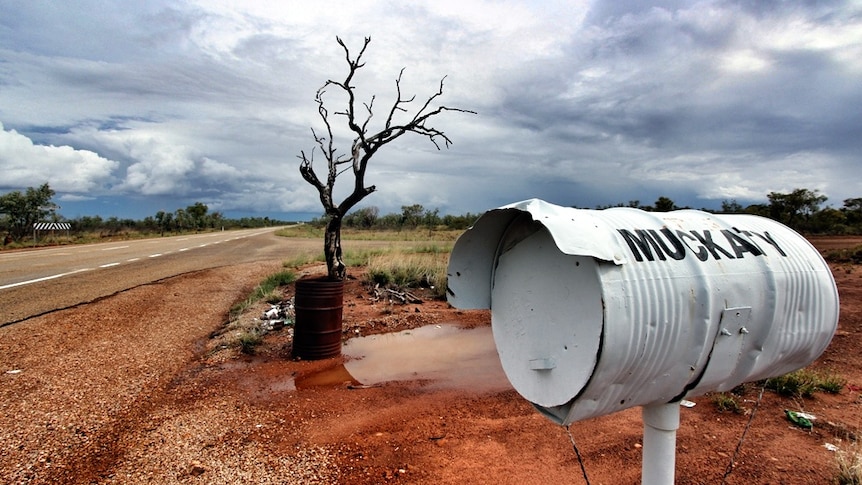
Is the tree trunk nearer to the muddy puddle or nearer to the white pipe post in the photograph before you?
the muddy puddle

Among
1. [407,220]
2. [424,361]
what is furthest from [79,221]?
[424,361]

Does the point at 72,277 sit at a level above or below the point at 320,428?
above

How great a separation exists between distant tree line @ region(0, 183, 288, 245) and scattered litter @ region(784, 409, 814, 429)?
113 ft

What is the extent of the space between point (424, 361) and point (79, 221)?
54.3 metres

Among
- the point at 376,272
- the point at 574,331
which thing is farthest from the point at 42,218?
the point at 574,331

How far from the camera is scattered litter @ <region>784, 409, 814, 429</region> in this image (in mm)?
3959

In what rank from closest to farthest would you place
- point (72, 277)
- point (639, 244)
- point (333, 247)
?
point (639, 244), point (333, 247), point (72, 277)

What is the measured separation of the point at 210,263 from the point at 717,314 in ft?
55.1

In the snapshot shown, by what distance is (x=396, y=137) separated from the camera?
9.76 meters

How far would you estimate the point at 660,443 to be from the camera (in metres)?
1.99

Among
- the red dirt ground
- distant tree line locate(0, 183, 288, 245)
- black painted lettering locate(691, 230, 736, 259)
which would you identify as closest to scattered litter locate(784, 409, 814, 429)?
the red dirt ground

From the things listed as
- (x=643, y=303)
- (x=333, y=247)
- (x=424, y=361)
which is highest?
(x=643, y=303)

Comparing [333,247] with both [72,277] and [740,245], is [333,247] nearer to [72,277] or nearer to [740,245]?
[72,277]

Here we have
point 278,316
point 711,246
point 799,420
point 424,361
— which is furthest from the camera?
point 278,316
